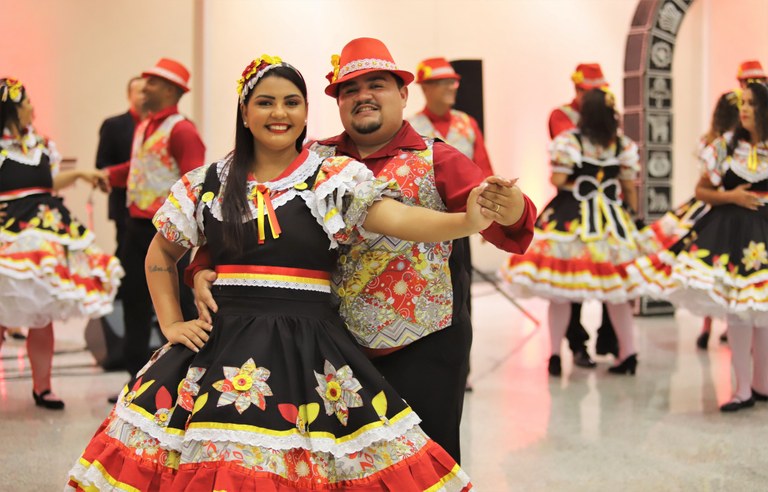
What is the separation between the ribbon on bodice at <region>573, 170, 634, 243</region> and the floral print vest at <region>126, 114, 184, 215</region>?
86.1 inches

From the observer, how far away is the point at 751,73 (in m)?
4.62

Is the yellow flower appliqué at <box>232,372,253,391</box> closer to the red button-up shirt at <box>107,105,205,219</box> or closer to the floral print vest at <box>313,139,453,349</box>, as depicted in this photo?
the floral print vest at <box>313,139,453,349</box>

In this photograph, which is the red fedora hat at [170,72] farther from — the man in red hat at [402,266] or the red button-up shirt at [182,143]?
the man in red hat at [402,266]

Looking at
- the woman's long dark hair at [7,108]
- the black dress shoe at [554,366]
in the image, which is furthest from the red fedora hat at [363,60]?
the black dress shoe at [554,366]

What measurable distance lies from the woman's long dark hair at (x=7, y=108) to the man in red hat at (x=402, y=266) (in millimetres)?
2309

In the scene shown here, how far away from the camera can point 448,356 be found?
2.44 m

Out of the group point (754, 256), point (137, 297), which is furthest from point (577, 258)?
point (137, 297)

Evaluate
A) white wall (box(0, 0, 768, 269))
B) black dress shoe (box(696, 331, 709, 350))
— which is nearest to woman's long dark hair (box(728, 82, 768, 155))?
white wall (box(0, 0, 768, 269))

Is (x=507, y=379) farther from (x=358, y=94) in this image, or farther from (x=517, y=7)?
(x=517, y=7)

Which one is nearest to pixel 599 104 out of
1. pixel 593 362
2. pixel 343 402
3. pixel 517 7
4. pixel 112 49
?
pixel 593 362

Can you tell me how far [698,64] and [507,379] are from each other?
18.4ft

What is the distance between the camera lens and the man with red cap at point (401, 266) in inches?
92.8

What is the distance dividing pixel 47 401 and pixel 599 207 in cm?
300

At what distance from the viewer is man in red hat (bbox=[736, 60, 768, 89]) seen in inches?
176
